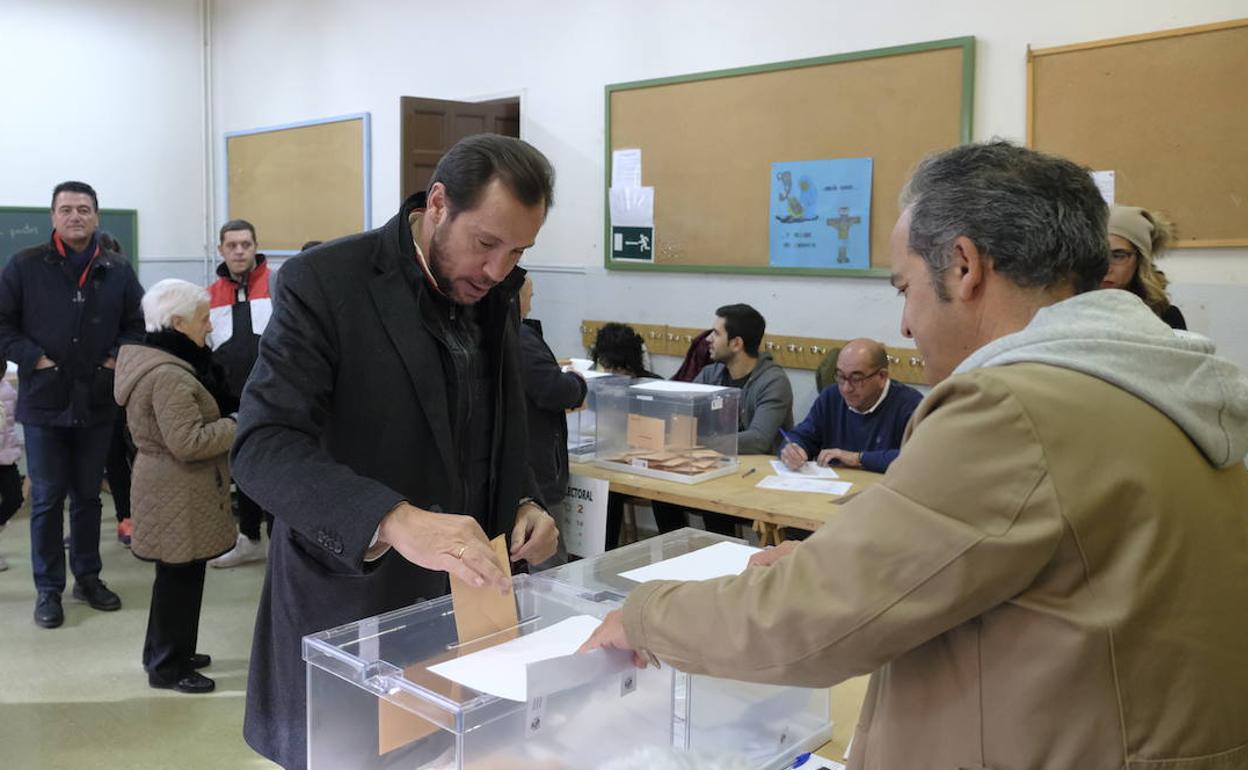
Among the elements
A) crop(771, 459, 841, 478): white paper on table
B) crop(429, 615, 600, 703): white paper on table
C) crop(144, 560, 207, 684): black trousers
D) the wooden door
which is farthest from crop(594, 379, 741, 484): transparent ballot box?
the wooden door

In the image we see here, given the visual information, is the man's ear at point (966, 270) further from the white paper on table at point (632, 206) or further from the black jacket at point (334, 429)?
the white paper on table at point (632, 206)

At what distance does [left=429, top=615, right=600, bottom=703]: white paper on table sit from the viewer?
48.6 inches

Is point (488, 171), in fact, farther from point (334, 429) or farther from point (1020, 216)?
point (1020, 216)

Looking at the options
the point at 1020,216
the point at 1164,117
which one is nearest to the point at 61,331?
the point at 1020,216

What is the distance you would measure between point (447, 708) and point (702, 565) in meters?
0.67

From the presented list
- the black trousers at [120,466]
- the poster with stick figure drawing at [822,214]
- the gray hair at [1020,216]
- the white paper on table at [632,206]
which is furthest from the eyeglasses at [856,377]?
the black trousers at [120,466]

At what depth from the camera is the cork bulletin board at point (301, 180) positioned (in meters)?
7.47

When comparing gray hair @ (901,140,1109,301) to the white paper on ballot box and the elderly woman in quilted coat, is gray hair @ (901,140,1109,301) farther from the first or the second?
the elderly woman in quilted coat

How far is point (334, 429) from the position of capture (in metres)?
1.69

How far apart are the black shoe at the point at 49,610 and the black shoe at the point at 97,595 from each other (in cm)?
17

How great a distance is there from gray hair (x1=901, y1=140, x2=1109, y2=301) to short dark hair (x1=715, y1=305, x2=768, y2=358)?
12.8 ft

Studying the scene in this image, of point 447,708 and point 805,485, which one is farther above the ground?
point 447,708

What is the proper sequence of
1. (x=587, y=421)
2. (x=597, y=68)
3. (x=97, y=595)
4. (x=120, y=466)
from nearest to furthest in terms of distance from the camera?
(x=97, y=595), (x=587, y=421), (x=120, y=466), (x=597, y=68)

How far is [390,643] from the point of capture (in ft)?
4.54
